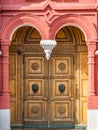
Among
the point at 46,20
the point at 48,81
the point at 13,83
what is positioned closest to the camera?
the point at 46,20

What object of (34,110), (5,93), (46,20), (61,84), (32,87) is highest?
(46,20)

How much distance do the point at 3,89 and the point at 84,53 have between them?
310 centimetres

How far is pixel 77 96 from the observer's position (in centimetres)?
1503

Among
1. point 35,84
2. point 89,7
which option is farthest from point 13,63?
point 89,7

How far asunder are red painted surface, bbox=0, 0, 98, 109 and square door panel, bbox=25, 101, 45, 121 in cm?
161

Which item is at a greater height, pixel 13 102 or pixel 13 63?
pixel 13 63

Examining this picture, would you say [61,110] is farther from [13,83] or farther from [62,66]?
[13,83]

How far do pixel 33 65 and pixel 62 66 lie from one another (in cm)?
96

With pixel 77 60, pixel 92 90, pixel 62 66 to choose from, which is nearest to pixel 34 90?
pixel 62 66

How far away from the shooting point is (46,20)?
1353cm

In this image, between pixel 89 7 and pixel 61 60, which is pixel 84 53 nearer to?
pixel 61 60

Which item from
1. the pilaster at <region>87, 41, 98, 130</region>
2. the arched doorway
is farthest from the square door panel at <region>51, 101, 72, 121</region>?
the pilaster at <region>87, 41, 98, 130</region>

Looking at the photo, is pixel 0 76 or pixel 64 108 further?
pixel 64 108

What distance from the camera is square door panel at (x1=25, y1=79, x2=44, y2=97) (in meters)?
15.0
